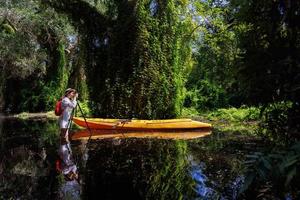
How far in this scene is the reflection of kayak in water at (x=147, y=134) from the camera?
48.5 feet

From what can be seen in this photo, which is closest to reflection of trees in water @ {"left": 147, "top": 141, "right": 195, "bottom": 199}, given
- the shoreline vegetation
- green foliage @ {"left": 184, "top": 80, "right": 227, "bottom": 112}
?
the shoreline vegetation

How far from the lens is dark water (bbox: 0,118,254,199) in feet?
23.5

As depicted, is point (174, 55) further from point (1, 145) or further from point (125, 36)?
point (1, 145)

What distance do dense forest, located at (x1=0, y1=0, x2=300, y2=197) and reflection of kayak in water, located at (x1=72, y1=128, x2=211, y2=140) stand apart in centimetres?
237

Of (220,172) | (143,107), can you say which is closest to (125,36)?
(143,107)

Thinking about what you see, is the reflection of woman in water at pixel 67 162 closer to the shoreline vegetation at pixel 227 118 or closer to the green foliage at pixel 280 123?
the green foliage at pixel 280 123

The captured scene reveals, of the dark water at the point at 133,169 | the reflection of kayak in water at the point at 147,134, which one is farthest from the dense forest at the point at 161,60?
the reflection of kayak in water at the point at 147,134

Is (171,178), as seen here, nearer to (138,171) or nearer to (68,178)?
(138,171)

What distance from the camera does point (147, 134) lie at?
15422 mm

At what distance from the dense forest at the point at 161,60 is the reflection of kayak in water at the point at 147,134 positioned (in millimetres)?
2374

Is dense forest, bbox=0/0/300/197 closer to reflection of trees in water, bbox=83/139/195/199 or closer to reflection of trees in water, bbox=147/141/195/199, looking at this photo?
reflection of trees in water, bbox=147/141/195/199

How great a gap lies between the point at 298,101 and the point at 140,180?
4.34 m

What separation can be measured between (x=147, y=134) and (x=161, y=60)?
4.42 m

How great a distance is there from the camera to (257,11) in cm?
485
